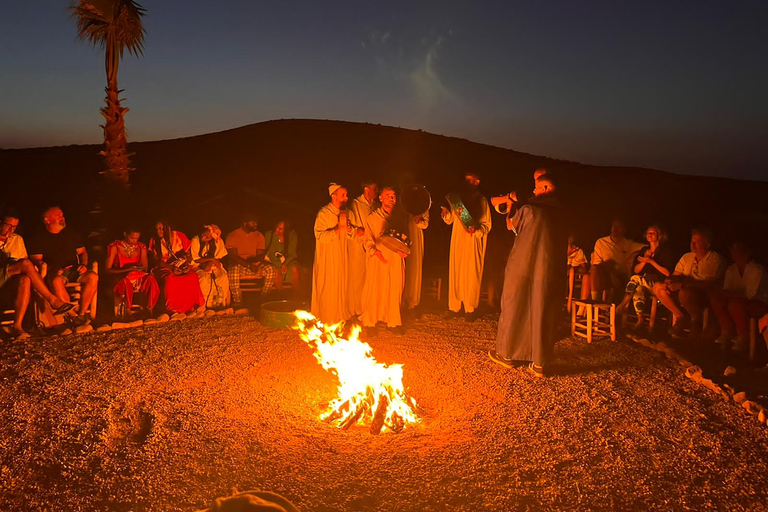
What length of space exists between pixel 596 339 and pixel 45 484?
7.32 metres

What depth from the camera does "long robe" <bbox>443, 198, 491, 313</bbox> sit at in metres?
9.77

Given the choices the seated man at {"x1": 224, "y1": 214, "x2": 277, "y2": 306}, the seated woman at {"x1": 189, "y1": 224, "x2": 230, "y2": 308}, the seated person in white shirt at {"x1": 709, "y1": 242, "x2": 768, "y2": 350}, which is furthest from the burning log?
the seated man at {"x1": 224, "y1": 214, "x2": 277, "y2": 306}

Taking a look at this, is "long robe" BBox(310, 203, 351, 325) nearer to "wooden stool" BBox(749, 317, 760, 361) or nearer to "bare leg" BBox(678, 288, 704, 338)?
"bare leg" BBox(678, 288, 704, 338)

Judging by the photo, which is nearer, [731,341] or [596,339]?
[731,341]

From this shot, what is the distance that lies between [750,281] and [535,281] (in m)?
3.44

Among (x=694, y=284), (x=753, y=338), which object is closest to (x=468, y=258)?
(x=694, y=284)

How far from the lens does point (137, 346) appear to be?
791cm

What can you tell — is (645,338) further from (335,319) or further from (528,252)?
(335,319)

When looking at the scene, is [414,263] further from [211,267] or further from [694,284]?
[694,284]

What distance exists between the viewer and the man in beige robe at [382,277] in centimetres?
883

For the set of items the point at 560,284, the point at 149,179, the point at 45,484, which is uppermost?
the point at 149,179

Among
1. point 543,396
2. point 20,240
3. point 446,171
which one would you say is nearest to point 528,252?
point 543,396

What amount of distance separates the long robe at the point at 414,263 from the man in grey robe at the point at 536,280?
2.65 m

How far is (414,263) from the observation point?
9.57 meters
